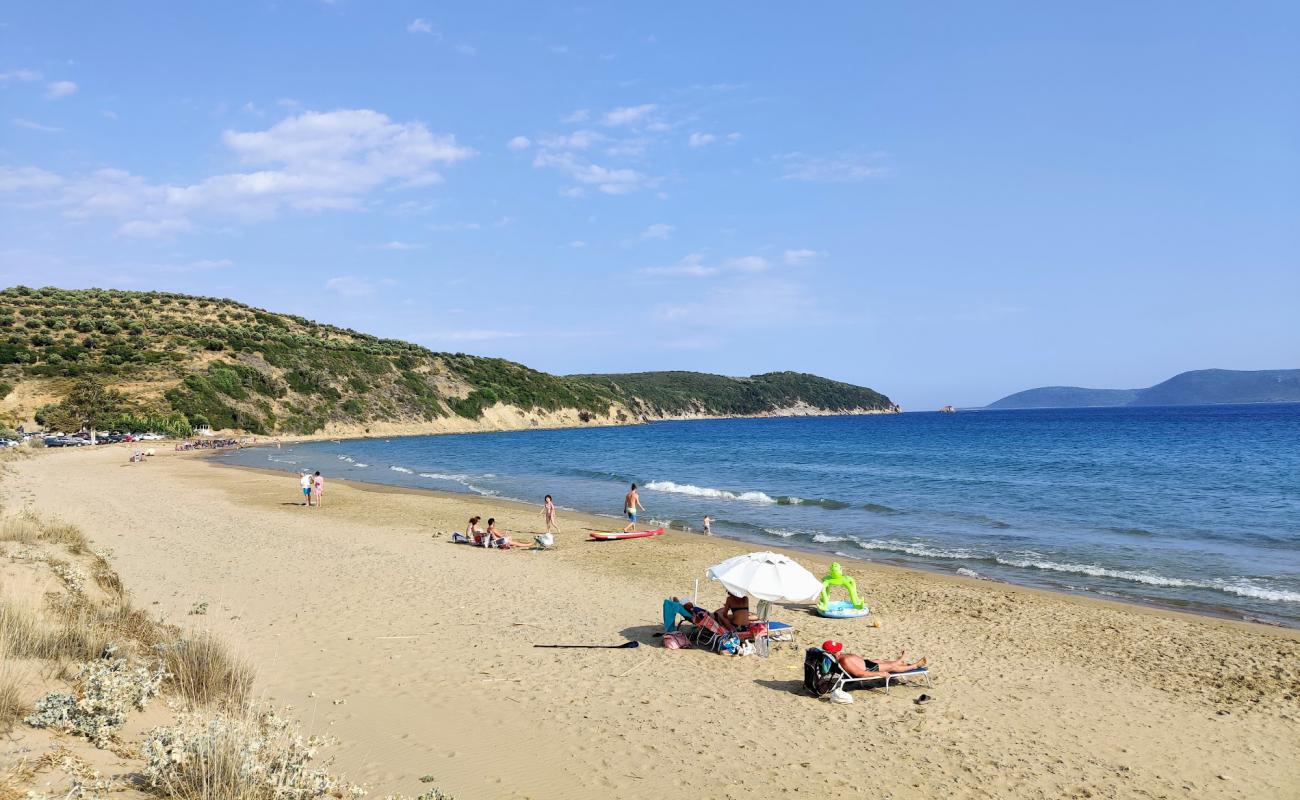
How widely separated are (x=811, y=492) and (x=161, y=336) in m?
68.8

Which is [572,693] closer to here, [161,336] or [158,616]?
[158,616]

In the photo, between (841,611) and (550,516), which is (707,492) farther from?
(841,611)

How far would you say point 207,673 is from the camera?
22.7 ft

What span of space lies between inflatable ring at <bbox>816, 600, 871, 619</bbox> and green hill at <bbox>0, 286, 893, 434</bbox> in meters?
65.1

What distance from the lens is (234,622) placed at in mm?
10828

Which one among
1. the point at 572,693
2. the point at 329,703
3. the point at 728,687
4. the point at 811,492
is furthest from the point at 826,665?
the point at 811,492

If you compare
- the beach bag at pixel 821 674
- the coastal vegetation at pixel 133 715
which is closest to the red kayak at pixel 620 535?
the beach bag at pixel 821 674

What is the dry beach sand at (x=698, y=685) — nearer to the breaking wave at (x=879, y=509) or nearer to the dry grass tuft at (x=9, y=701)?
the dry grass tuft at (x=9, y=701)

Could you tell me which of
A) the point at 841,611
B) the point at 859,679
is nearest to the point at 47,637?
the point at 859,679

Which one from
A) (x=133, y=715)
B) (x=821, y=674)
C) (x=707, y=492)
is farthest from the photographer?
(x=707, y=492)

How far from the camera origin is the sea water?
16.9 meters

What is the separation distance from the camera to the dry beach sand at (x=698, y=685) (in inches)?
268

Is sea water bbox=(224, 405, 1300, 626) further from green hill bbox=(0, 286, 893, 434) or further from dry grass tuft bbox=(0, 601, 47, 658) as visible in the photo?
dry grass tuft bbox=(0, 601, 47, 658)

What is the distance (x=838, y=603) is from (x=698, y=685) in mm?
4636
